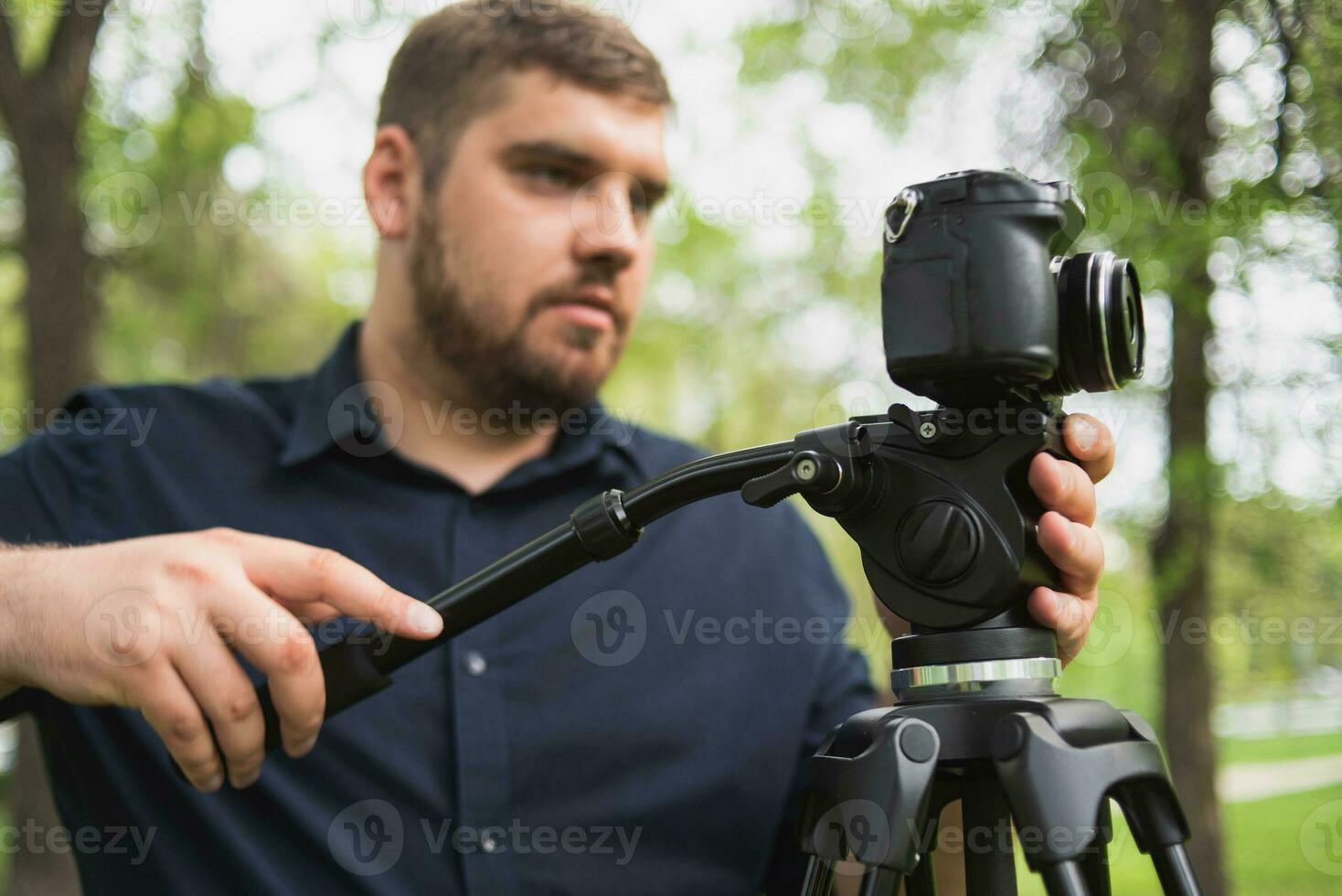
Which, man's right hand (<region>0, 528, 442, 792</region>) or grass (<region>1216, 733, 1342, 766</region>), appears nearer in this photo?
man's right hand (<region>0, 528, 442, 792</region>)

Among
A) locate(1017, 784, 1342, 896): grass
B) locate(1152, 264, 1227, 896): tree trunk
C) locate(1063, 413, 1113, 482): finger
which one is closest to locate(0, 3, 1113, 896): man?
locate(1063, 413, 1113, 482): finger

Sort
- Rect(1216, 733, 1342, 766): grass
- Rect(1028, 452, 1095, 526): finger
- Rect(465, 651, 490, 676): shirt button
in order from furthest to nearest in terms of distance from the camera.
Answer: Rect(1216, 733, 1342, 766): grass
Rect(465, 651, 490, 676): shirt button
Rect(1028, 452, 1095, 526): finger

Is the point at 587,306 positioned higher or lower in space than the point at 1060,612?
higher

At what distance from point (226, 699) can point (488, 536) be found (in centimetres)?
99

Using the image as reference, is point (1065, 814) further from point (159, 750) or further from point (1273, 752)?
point (1273, 752)

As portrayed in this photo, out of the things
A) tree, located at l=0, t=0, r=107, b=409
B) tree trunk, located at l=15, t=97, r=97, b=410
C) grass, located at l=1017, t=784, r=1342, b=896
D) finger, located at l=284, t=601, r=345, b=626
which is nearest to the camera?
finger, located at l=284, t=601, r=345, b=626

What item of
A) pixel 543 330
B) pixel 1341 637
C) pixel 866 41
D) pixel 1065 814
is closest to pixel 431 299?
pixel 543 330

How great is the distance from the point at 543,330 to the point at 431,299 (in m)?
0.26

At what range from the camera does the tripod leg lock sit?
0.94 metres

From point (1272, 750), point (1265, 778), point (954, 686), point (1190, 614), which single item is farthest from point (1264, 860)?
point (954, 686)

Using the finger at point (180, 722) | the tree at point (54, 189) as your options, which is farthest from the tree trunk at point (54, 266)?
the finger at point (180, 722)

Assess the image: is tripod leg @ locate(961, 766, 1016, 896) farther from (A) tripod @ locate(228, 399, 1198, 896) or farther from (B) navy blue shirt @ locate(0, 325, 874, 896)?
(B) navy blue shirt @ locate(0, 325, 874, 896)

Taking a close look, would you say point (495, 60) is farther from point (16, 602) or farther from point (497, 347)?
point (16, 602)

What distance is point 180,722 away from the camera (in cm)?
106
